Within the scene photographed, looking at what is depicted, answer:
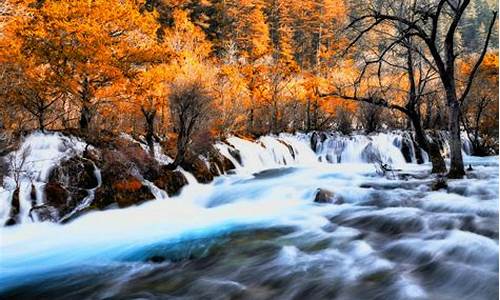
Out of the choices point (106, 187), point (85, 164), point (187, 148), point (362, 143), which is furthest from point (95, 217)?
point (362, 143)

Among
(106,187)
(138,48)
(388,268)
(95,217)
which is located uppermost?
(138,48)

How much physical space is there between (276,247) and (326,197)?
12.0ft

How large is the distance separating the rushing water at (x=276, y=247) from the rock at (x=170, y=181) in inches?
12.7

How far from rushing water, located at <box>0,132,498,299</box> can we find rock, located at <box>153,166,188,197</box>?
12.7 inches

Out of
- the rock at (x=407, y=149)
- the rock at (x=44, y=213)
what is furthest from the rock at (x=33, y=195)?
the rock at (x=407, y=149)

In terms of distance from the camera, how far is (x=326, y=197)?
389 inches

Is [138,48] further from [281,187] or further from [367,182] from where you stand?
[367,182]

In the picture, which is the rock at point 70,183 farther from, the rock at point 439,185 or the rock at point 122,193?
the rock at point 439,185

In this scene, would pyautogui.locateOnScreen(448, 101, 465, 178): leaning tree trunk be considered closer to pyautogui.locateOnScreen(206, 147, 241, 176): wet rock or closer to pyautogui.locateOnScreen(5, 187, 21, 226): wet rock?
pyautogui.locateOnScreen(206, 147, 241, 176): wet rock

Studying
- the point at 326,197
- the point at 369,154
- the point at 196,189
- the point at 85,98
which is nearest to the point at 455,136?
the point at 326,197

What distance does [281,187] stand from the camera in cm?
1188

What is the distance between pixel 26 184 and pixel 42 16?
5.77 meters

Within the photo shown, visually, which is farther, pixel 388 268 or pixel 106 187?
pixel 106 187

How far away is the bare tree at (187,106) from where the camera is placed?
467 inches
